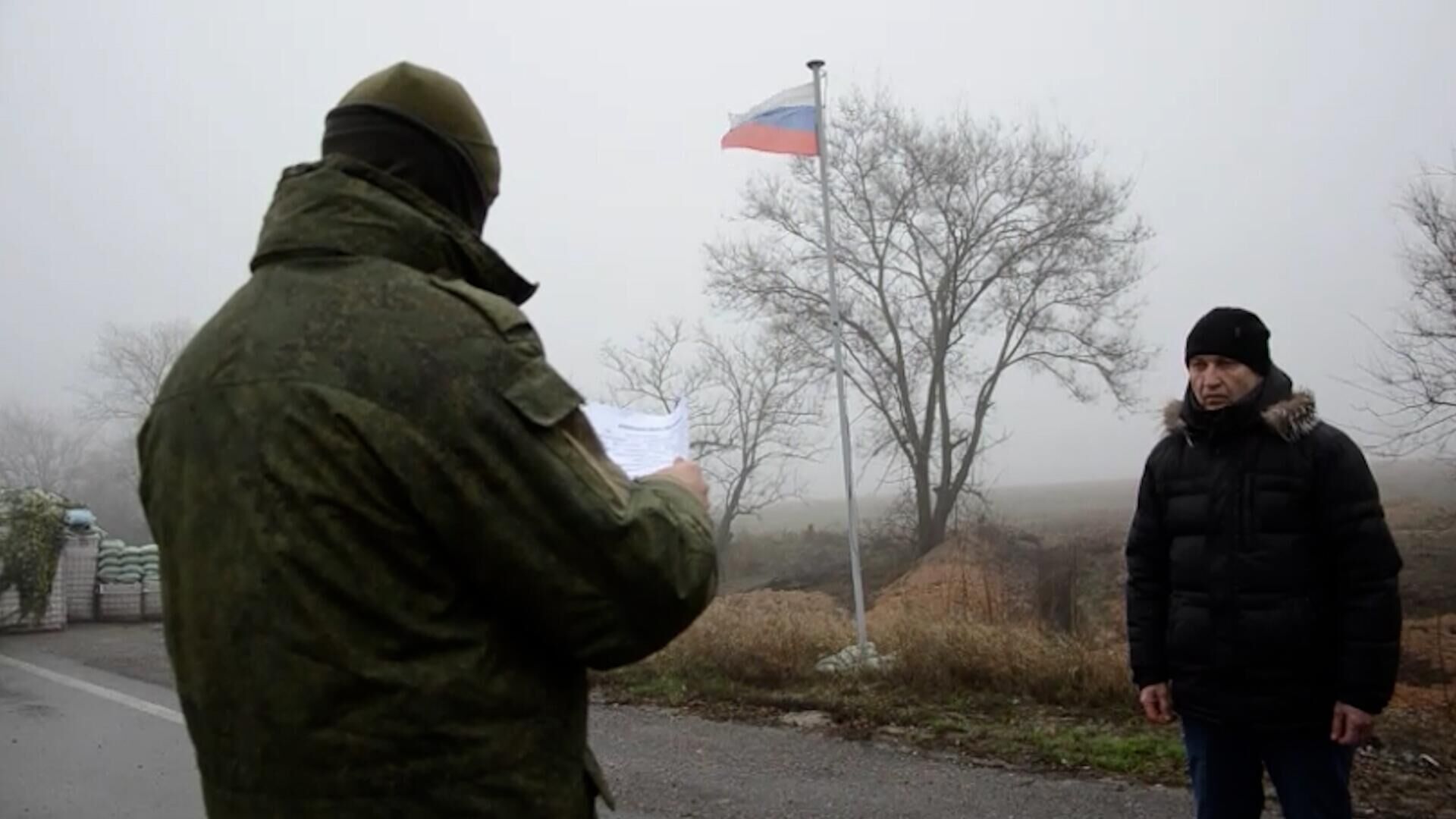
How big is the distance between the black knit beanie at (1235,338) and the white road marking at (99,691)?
259 inches

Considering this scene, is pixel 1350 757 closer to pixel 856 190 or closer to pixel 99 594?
pixel 99 594

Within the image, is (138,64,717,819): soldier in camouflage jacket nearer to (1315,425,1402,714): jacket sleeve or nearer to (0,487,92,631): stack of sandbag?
(1315,425,1402,714): jacket sleeve

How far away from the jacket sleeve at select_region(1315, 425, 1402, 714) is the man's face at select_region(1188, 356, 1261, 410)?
277mm

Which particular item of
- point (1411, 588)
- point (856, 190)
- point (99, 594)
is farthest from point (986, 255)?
point (99, 594)

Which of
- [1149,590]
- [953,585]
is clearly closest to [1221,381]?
[1149,590]

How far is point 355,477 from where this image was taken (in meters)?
1.55

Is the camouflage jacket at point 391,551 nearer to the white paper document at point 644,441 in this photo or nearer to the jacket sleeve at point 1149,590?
the white paper document at point 644,441

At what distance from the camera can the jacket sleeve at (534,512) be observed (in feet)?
5.08

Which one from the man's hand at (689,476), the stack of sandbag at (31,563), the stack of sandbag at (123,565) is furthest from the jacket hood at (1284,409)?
the stack of sandbag at (123,565)

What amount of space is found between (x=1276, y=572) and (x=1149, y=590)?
465 millimetres

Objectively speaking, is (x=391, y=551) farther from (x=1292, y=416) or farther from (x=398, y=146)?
(x=1292, y=416)

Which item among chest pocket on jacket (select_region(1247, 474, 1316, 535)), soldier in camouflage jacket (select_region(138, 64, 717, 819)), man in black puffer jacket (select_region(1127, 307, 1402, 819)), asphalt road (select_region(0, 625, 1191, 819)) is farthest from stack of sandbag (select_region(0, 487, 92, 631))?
soldier in camouflage jacket (select_region(138, 64, 717, 819))

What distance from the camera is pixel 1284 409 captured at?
144 inches

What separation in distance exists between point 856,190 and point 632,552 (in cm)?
2648
